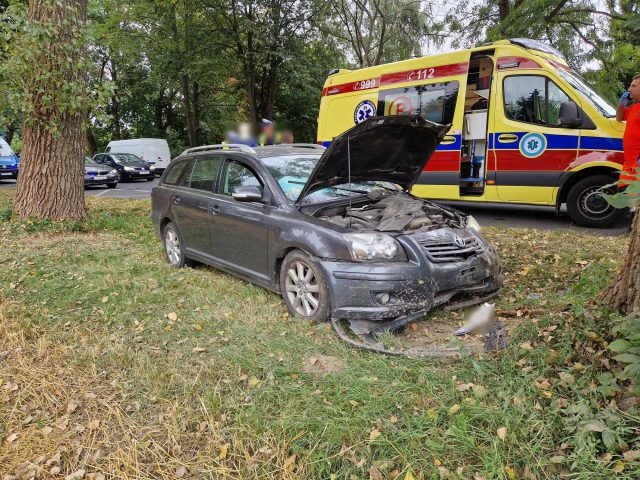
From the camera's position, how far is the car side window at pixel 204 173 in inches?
205

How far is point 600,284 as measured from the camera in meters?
3.76

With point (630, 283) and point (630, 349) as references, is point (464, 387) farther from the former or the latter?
point (630, 283)

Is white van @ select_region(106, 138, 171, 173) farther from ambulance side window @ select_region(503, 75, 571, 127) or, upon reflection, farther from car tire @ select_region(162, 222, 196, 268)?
ambulance side window @ select_region(503, 75, 571, 127)

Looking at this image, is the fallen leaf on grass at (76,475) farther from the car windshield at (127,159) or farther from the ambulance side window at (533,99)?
the car windshield at (127,159)

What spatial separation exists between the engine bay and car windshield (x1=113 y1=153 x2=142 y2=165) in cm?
2066

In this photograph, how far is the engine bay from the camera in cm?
399

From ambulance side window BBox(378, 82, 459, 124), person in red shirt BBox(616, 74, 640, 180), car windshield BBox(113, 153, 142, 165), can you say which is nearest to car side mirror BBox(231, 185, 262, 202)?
person in red shirt BBox(616, 74, 640, 180)

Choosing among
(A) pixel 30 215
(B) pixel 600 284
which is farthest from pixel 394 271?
(A) pixel 30 215

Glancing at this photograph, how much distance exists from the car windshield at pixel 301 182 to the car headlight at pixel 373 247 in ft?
2.85

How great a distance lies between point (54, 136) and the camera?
806 cm

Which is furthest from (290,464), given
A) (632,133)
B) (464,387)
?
(632,133)

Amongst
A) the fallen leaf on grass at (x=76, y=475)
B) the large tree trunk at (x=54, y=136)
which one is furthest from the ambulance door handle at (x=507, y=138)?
the fallen leaf on grass at (x=76, y=475)

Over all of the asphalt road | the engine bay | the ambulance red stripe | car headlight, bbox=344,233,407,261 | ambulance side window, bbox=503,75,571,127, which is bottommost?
the asphalt road

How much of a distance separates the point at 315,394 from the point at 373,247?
1.26 metres
